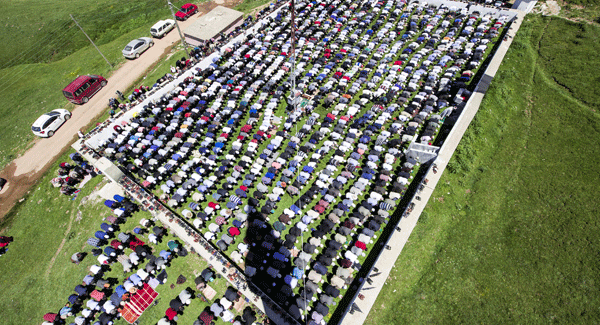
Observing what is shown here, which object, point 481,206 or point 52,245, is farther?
point 52,245

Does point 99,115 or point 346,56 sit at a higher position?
point 346,56

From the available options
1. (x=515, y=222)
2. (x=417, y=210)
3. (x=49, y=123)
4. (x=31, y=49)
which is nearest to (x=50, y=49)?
(x=31, y=49)

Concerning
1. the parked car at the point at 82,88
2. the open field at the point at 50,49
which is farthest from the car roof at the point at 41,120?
the parked car at the point at 82,88

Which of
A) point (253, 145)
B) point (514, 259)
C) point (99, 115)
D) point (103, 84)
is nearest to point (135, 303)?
point (253, 145)

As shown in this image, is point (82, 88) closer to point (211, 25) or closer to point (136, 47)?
point (136, 47)

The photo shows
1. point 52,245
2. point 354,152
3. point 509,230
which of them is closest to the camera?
point 509,230

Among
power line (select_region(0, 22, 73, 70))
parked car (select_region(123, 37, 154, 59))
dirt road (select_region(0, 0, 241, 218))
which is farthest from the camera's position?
power line (select_region(0, 22, 73, 70))

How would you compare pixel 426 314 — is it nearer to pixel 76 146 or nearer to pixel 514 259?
pixel 514 259

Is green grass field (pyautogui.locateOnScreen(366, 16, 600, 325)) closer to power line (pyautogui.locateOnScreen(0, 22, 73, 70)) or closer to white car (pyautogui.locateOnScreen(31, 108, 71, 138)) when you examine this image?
white car (pyautogui.locateOnScreen(31, 108, 71, 138))

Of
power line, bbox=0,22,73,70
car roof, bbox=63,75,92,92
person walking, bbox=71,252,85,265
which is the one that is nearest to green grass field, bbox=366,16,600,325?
person walking, bbox=71,252,85,265
